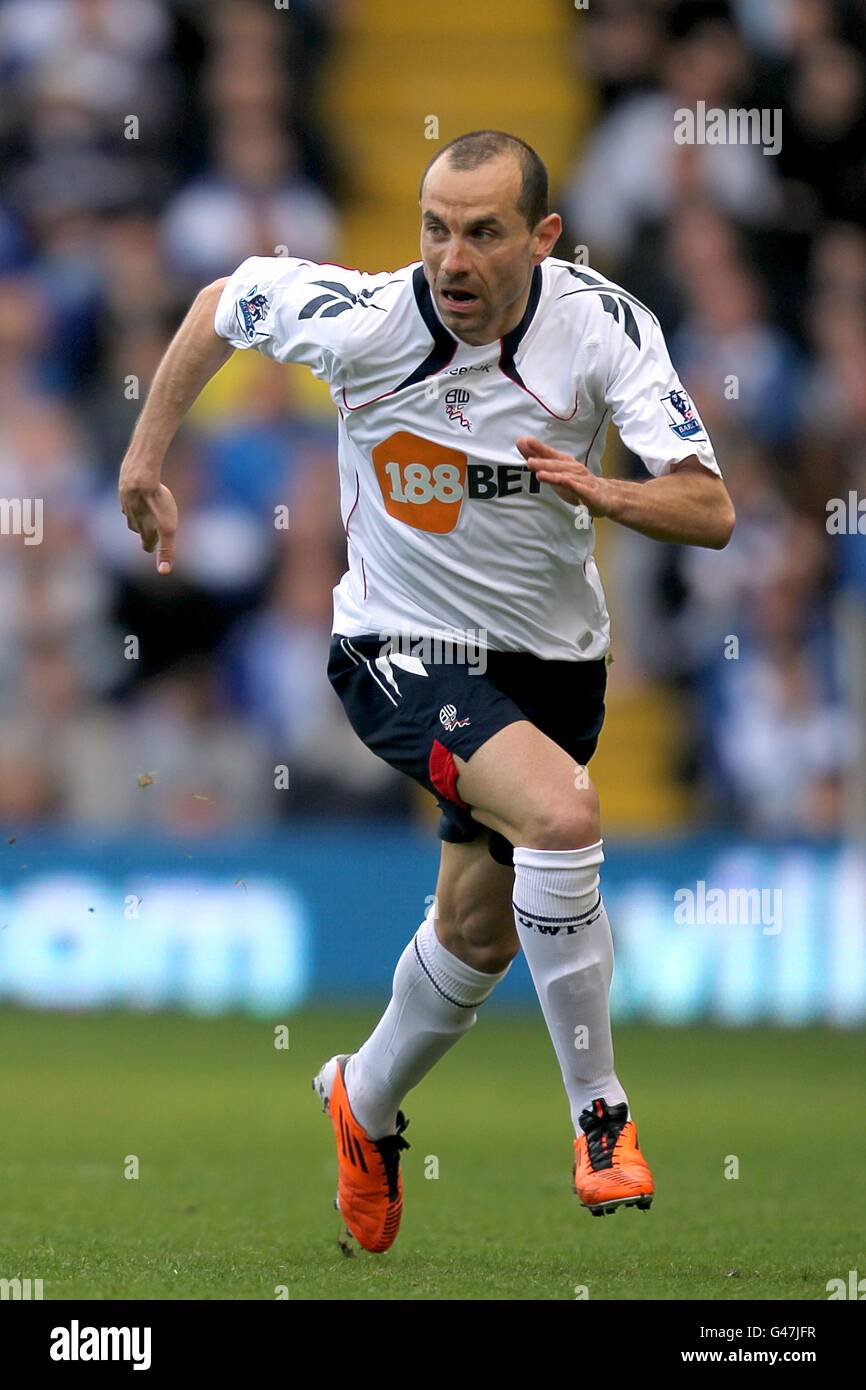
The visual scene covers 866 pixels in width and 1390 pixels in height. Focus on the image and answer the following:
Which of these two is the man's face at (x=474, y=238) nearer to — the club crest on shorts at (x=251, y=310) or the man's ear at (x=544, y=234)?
the man's ear at (x=544, y=234)

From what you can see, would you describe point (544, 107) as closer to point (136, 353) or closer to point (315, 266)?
point (136, 353)

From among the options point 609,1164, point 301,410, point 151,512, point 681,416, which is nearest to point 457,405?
point 681,416

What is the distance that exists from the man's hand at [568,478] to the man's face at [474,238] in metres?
0.52

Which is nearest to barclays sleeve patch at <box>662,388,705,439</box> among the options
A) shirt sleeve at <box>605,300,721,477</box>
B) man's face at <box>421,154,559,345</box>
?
shirt sleeve at <box>605,300,721,477</box>

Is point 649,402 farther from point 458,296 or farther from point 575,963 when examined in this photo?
point 575,963

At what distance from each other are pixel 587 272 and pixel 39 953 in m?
7.11

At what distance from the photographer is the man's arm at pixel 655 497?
513 cm

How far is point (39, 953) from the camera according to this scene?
12.2 meters

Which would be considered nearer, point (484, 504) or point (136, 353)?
point (484, 504)

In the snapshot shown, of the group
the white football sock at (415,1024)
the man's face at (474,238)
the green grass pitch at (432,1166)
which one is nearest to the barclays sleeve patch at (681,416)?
the man's face at (474,238)

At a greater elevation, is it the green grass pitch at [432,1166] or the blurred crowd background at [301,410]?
the blurred crowd background at [301,410]
